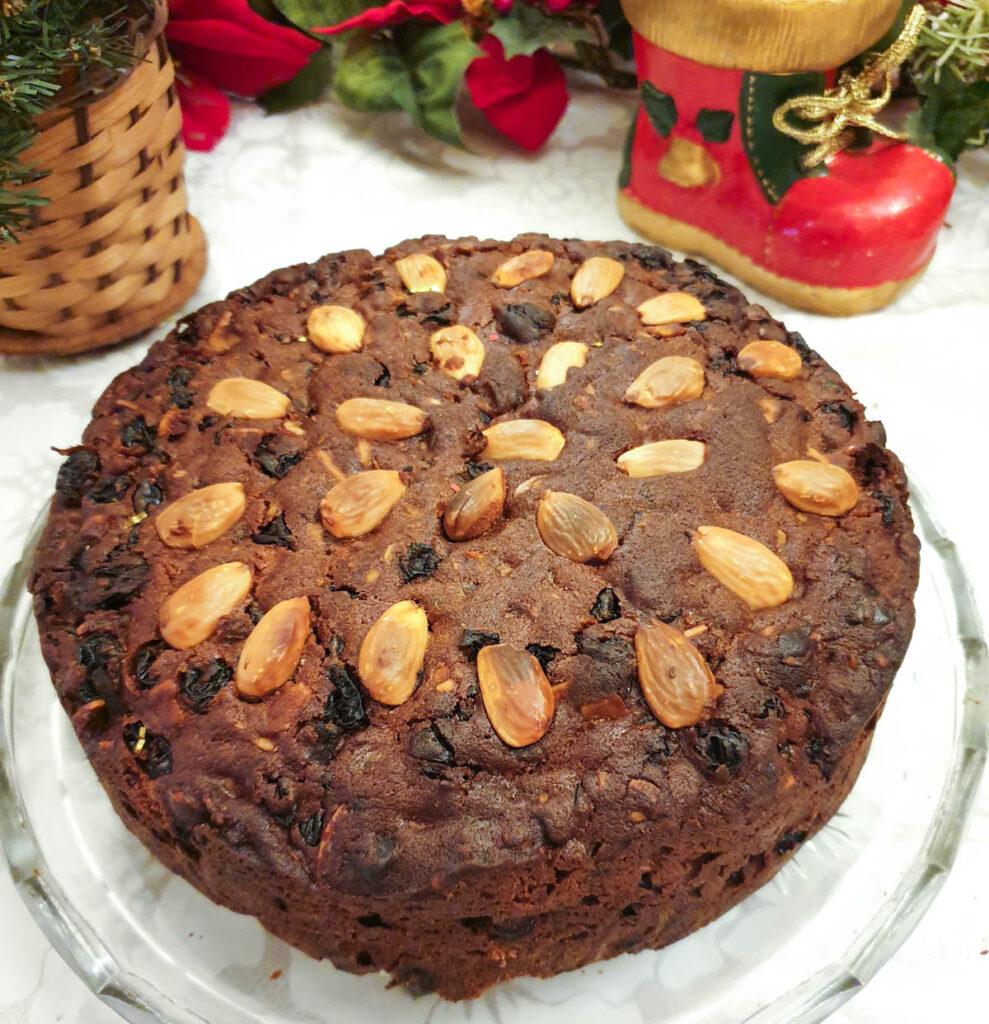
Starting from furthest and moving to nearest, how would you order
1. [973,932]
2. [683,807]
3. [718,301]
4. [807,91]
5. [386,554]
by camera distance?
1. [807,91]
2. [718,301]
3. [973,932]
4. [386,554]
5. [683,807]

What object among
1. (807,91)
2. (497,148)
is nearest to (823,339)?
(807,91)

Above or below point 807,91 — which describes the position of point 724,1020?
below

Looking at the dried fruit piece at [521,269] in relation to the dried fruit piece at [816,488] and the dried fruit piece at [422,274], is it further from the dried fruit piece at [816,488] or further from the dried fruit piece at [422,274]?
the dried fruit piece at [816,488]

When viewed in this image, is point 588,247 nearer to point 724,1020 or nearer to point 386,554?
point 386,554

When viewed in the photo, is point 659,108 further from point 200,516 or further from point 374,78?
point 200,516

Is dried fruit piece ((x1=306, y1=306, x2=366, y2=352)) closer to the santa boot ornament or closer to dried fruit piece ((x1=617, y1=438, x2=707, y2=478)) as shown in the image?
dried fruit piece ((x1=617, y1=438, x2=707, y2=478))

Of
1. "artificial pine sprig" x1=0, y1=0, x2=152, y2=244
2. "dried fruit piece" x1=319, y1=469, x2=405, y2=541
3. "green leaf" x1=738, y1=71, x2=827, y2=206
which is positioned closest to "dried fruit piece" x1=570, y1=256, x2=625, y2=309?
"dried fruit piece" x1=319, y1=469, x2=405, y2=541
